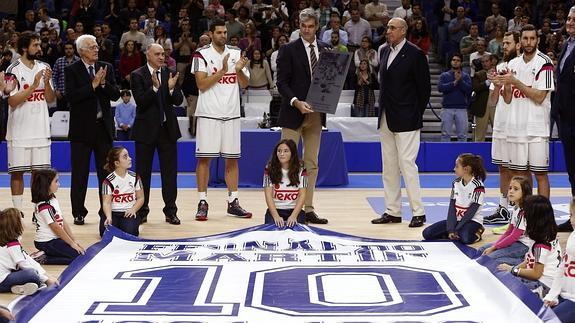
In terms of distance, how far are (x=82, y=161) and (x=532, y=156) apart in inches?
153

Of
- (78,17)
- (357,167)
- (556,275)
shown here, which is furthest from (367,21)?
(556,275)

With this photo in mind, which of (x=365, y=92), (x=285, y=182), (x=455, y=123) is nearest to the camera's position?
(x=285, y=182)

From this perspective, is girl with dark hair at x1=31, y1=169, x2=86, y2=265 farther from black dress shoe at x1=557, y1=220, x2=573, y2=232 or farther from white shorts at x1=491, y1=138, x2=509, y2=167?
black dress shoe at x1=557, y1=220, x2=573, y2=232

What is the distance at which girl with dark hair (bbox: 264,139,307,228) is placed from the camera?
7.46 metres

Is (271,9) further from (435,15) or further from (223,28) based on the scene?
(223,28)

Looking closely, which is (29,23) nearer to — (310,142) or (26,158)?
(26,158)

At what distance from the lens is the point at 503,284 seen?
557 cm

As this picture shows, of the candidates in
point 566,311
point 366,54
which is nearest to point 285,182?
point 566,311

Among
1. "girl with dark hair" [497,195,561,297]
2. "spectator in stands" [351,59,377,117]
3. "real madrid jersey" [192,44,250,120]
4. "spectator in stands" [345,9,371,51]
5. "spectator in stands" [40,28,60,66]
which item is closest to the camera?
"girl with dark hair" [497,195,561,297]

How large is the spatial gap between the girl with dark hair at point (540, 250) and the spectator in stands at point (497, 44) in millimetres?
9844

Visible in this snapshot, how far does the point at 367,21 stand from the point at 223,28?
8143mm

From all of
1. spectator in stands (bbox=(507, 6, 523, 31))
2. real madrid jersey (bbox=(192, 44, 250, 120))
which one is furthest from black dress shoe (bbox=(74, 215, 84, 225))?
spectator in stands (bbox=(507, 6, 523, 31))

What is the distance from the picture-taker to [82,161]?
322 inches

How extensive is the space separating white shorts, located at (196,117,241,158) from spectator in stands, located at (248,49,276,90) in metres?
6.53
